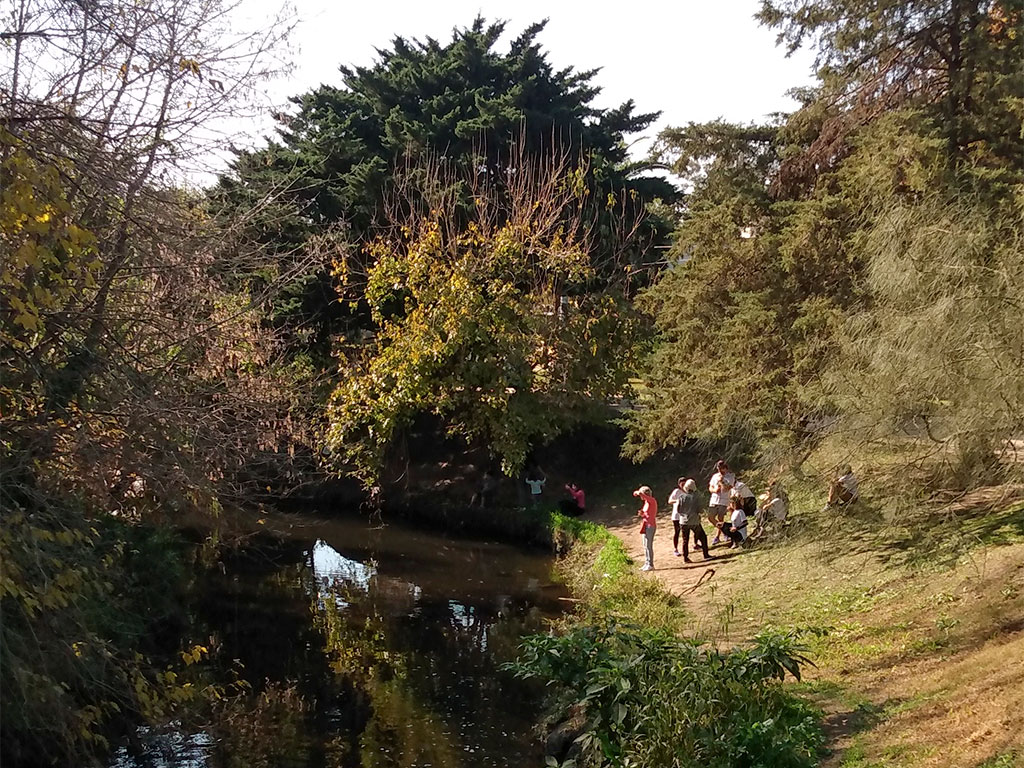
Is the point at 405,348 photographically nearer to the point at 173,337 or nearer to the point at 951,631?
the point at 173,337

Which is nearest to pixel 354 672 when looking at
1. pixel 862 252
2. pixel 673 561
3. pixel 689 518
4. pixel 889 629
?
pixel 673 561

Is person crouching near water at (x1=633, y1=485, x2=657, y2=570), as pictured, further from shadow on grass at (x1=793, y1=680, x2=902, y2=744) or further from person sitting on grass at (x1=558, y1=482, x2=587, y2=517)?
shadow on grass at (x1=793, y1=680, x2=902, y2=744)

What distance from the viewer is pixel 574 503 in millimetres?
20766

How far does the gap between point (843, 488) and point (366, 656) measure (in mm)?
6702

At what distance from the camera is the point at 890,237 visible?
1009 centimetres

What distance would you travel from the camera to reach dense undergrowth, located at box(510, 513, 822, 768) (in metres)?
6.68

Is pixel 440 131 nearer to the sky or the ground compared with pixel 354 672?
nearer to the sky

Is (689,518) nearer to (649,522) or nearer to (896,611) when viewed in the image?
(649,522)

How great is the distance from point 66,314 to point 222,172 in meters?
2.08

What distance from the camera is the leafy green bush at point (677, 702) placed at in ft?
21.8

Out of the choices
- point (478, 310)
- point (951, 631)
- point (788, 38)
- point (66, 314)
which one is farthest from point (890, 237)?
point (478, 310)

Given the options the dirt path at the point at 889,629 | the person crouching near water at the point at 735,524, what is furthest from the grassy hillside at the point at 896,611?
the person crouching near water at the point at 735,524

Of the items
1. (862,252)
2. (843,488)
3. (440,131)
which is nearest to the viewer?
(843,488)

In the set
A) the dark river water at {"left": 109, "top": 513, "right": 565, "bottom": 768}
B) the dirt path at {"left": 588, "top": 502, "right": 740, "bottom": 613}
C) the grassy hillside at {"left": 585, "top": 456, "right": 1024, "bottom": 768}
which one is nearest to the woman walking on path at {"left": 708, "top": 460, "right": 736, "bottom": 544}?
the dirt path at {"left": 588, "top": 502, "right": 740, "bottom": 613}
